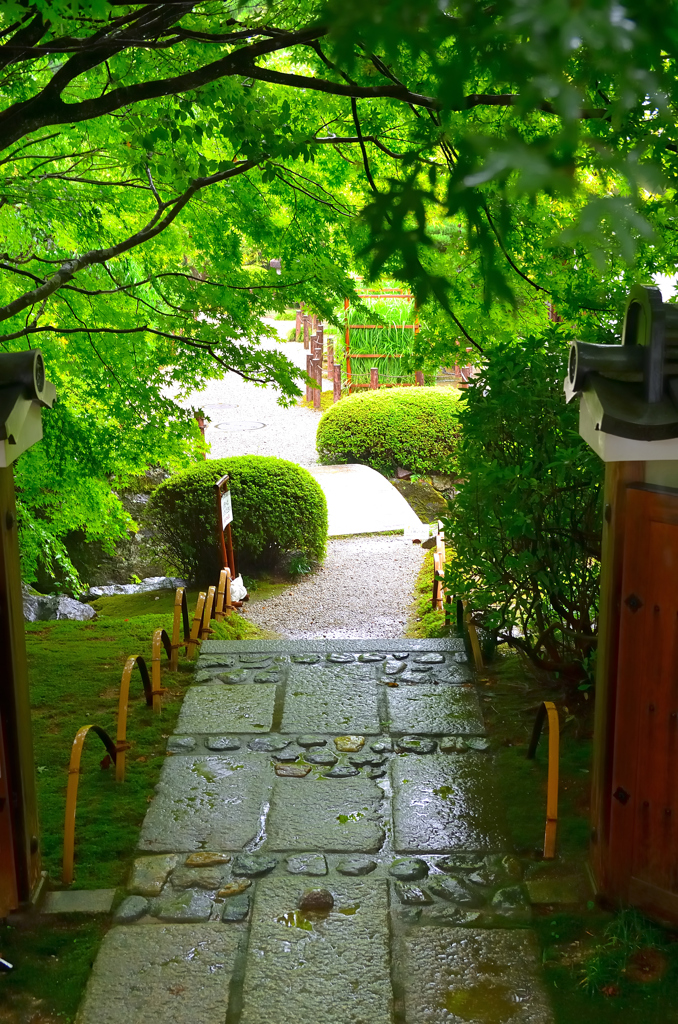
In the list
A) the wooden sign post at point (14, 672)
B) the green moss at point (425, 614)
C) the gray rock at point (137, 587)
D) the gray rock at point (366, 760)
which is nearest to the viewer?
the wooden sign post at point (14, 672)

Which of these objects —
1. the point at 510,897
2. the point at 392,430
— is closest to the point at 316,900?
the point at 510,897

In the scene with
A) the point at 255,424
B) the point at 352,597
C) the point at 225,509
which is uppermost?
the point at 225,509

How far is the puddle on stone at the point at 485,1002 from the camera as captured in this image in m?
3.29

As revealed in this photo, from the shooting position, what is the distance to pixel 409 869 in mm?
4215

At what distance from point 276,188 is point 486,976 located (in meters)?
5.56

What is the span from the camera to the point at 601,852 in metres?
3.87

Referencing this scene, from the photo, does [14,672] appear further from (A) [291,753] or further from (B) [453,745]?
(B) [453,745]

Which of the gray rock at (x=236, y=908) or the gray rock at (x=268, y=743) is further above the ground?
the gray rock at (x=236, y=908)

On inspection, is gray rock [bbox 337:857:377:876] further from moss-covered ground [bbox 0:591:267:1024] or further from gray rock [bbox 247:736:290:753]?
gray rock [bbox 247:736:290:753]

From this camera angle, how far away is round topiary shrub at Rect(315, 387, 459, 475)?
17.3 metres

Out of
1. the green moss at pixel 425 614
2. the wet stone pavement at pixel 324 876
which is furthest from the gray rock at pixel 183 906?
the green moss at pixel 425 614

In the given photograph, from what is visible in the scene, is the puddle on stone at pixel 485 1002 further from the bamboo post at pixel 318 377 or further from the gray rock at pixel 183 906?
the bamboo post at pixel 318 377

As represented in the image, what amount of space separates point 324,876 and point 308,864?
113 mm

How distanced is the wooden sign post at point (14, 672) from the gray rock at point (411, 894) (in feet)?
5.16
